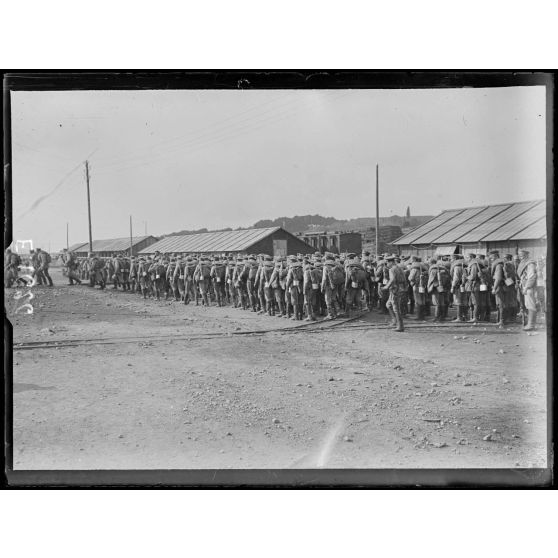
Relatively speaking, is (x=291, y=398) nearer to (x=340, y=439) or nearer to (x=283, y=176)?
(x=340, y=439)

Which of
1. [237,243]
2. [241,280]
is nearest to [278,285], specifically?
[241,280]

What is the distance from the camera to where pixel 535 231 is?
467cm

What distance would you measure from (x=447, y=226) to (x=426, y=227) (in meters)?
0.19

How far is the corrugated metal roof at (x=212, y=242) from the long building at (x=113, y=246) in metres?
0.06

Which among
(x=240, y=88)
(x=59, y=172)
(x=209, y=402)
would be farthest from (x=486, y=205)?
(x=59, y=172)

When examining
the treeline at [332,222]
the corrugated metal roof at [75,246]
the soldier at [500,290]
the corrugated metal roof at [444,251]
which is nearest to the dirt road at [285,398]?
the soldier at [500,290]

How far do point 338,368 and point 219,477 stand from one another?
4.48 feet

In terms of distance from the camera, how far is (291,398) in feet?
15.1

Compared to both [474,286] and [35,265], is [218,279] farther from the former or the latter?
[474,286]

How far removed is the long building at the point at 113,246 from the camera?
4.96 metres

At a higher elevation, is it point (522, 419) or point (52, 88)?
point (52, 88)

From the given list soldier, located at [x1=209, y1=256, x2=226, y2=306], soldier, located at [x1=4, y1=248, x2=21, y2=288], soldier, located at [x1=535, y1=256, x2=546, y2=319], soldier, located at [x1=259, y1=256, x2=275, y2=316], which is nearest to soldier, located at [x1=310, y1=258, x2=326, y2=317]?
soldier, located at [x1=259, y1=256, x2=275, y2=316]

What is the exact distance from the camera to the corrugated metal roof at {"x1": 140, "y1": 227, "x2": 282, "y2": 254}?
4957mm

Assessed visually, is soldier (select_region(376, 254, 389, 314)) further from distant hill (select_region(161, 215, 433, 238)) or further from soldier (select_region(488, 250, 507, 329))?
soldier (select_region(488, 250, 507, 329))
